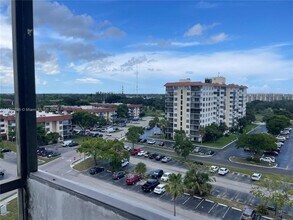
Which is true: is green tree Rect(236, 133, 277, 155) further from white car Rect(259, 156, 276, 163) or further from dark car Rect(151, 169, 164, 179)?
dark car Rect(151, 169, 164, 179)

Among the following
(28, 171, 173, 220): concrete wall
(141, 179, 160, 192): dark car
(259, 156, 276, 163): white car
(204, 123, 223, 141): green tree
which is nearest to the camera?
(28, 171, 173, 220): concrete wall

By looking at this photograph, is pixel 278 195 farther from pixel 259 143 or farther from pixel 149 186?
pixel 259 143

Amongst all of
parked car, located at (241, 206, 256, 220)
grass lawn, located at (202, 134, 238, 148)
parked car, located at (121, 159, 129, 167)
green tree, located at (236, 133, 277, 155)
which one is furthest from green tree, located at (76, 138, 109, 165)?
grass lawn, located at (202, 134, 238, 148)

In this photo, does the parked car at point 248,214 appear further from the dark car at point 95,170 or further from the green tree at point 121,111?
the green tree at point 121,111

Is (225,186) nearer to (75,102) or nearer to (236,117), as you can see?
(236,117)

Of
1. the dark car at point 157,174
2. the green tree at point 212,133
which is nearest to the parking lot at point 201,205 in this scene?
the dark car at point 157,174

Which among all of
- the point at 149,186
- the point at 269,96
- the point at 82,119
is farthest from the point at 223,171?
the point at 269,96

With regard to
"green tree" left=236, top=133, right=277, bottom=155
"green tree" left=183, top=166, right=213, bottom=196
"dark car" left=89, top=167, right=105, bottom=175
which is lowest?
"dark car" left=89, top=167, right=105, bottom=175

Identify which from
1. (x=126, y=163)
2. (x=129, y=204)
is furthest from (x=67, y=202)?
(x=126, y=163)
